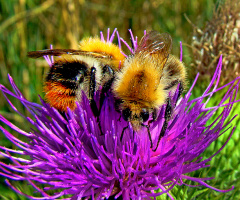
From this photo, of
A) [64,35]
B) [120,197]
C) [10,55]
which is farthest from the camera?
[64,35]

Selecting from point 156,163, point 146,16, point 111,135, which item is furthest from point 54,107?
point 146,16

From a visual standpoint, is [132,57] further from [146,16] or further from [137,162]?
[146,16]

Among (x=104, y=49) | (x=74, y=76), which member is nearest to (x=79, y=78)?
(x=74, y=76)

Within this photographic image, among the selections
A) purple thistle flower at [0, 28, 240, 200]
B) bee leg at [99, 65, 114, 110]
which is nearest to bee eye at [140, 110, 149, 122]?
purple thistle flower at [0, 28, 240, 200]

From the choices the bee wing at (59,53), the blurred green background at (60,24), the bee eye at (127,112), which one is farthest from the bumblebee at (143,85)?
the blurred green background at (60,24)

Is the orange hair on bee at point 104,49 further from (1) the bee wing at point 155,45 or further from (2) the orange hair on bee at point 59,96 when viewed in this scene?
(2) the orange hair on bee at point 59,96

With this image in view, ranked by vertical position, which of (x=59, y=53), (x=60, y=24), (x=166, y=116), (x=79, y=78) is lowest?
(x=166, y=116)

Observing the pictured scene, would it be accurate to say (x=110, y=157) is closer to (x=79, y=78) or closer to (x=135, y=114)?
(x=135, y=114)
